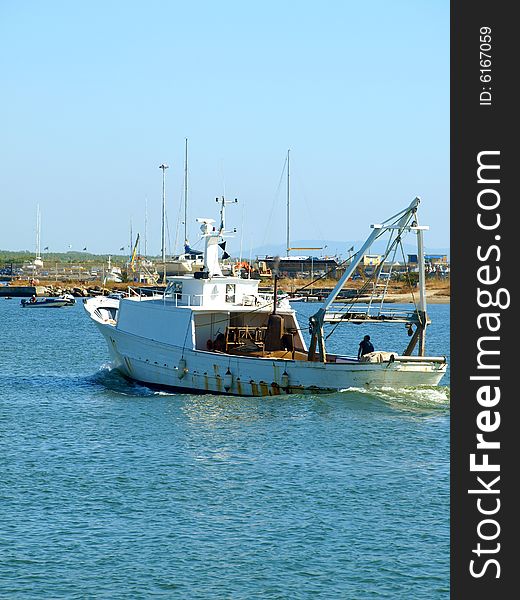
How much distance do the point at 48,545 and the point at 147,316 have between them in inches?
810

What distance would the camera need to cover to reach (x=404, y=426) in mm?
31516

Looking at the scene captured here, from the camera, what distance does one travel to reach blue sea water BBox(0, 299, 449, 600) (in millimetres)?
18969

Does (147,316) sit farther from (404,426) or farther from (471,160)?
(471,160)

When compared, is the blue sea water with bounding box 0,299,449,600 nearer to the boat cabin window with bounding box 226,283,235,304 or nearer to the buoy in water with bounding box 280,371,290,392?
the buoy in water with bounding box 280,371,290,392

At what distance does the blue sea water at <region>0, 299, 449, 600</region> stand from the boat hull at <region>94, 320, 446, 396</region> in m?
0.50

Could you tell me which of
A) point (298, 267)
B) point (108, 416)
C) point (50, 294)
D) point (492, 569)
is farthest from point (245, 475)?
point (298, 267)

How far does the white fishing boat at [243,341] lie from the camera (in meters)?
34.9

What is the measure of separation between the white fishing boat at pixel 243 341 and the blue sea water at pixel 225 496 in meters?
0.69

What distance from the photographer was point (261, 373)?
35906mm

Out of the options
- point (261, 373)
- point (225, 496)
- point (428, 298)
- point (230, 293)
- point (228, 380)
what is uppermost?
point (230, 293)

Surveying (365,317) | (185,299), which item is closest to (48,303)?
(185,299)

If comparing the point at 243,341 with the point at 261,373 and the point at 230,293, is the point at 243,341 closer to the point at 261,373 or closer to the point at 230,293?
the point at 230,293

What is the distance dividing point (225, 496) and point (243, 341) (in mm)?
15516

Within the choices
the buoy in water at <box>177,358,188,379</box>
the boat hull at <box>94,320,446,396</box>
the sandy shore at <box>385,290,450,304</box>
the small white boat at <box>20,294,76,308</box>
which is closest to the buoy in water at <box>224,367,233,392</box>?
the boat hull at <box>94,320,446,396</box>
